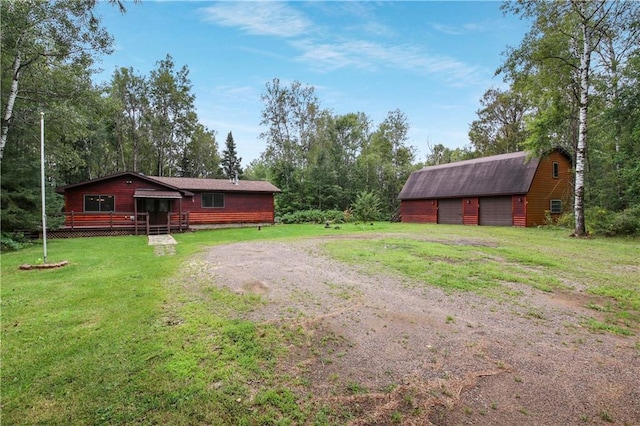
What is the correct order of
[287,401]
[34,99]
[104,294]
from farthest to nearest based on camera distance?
[34,99], [104,294], [287,401]

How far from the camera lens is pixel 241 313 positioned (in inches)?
161

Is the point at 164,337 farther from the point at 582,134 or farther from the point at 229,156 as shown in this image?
the point at 229,156

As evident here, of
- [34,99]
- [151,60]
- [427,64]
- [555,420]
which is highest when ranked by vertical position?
[151,60]

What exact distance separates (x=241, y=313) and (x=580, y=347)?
12.7 ft

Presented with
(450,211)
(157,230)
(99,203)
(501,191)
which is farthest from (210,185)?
(501,191)

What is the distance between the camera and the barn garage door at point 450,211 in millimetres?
22562

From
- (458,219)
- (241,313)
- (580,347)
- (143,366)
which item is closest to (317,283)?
(241,313)

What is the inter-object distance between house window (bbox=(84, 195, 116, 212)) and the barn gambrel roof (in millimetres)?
20985

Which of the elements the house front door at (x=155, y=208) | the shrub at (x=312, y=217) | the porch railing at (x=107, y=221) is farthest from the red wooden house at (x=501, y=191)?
the porch railing at (x=107, y=221)

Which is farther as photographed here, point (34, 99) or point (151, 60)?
point (151, 60)

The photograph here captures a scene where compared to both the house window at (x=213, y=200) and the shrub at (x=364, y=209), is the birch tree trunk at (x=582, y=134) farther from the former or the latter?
the house window at (x=213, y=200)

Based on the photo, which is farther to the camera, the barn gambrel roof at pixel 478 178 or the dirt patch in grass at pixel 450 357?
the barn gambrel roof at pixel 478 178

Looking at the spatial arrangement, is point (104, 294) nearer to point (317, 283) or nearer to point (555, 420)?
point (317, 283)

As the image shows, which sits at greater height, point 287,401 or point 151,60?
point 151,60
